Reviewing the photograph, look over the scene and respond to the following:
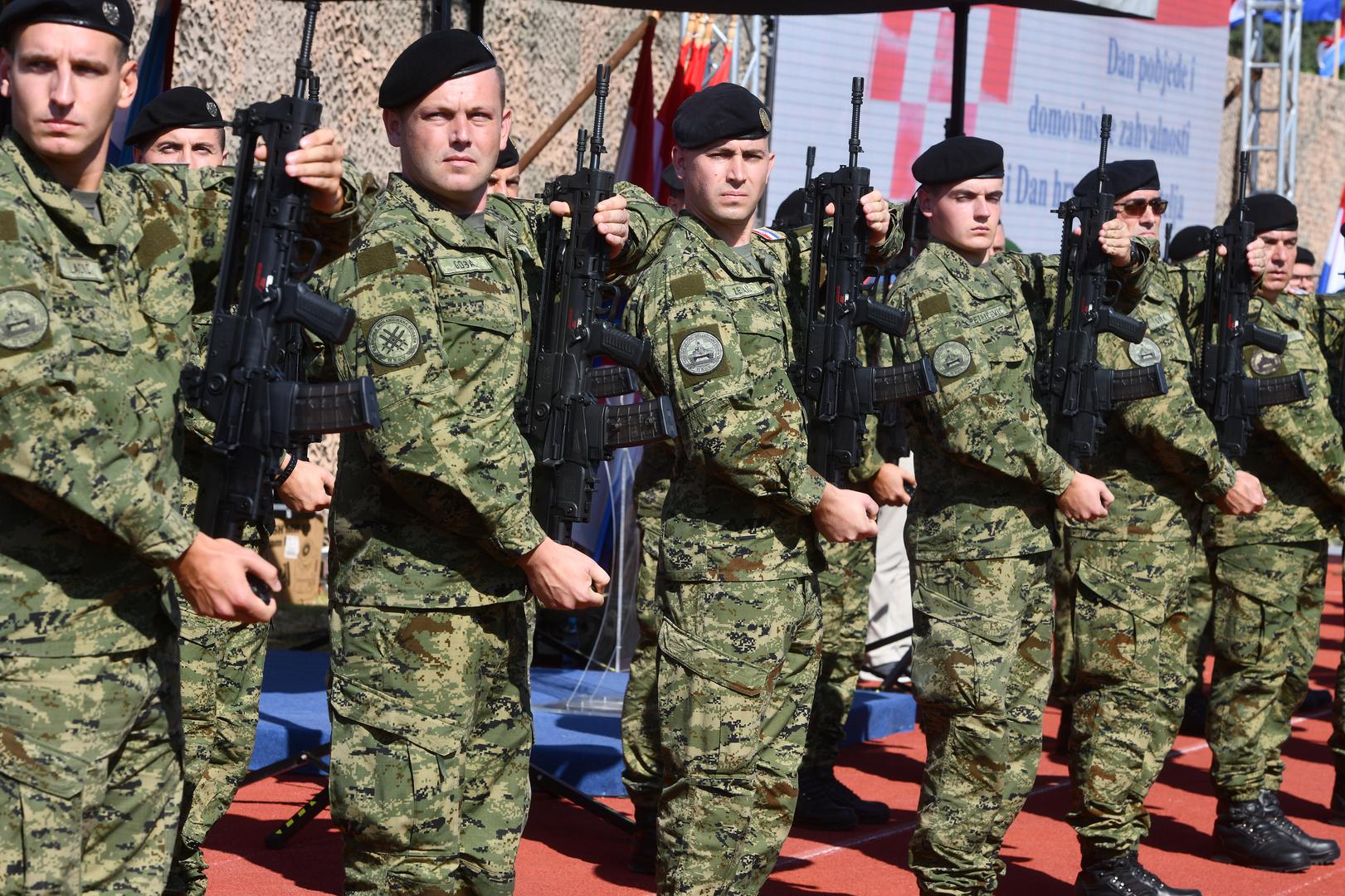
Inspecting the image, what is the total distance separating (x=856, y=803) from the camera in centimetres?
627

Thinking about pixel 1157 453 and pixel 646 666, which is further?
pixel 646 666

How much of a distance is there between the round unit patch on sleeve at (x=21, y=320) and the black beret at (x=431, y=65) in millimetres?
1161

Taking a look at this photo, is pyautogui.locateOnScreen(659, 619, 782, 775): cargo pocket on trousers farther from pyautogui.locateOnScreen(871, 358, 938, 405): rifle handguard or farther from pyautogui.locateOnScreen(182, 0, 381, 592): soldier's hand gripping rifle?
pyautogui.locateOnScreen(182, 0, 381, 592): soldier's hand gripping rifle

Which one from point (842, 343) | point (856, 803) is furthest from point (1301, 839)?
point (842, 343)

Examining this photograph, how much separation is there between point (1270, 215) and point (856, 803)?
9.37 feet

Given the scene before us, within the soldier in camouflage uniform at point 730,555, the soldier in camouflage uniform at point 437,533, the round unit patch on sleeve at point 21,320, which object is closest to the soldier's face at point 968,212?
the soldier in camouflage uniform at point 730,555

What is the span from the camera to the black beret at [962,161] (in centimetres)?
484

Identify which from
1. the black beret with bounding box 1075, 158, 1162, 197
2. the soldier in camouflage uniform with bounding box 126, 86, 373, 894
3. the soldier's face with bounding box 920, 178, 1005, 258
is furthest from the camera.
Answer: the black beret with bounding box 1075, 158, 1162, 197

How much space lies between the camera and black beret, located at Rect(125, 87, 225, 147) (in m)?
4.67

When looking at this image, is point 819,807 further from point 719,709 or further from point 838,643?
point 719,709

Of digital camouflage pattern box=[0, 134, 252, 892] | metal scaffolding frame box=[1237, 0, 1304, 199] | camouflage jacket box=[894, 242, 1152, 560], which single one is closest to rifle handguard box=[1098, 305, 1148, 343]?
camouflage jacket box=[894, 242, 1152, 560]

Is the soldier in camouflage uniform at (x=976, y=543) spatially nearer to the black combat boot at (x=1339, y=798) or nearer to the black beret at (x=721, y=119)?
the black beret at (x=721, y=119)

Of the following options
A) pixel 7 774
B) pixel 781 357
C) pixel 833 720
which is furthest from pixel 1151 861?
pixel 7 774

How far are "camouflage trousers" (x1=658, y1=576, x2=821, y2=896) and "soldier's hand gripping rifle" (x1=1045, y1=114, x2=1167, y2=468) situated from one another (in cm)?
144
